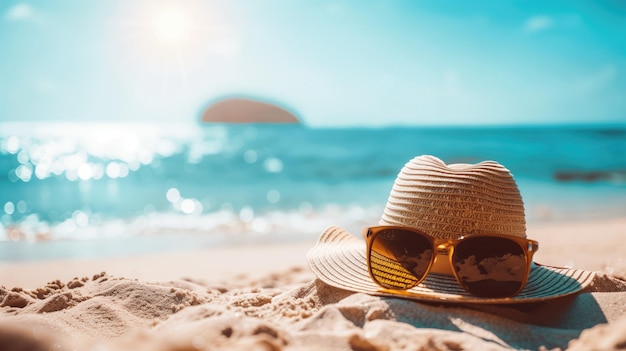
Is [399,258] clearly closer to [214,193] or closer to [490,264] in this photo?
[490,264]

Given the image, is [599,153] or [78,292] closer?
[78,292]

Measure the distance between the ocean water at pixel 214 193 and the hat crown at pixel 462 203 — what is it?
4.07 m

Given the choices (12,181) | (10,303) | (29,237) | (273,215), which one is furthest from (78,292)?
(12,181)

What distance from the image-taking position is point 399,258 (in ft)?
8.04

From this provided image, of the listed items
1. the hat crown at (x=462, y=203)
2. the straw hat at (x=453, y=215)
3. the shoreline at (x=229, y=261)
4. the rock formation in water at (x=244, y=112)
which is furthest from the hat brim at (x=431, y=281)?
the rock formation in water at (x=244, y=112)

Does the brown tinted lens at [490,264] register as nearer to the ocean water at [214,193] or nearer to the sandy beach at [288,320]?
the sandy beach at [288,320]

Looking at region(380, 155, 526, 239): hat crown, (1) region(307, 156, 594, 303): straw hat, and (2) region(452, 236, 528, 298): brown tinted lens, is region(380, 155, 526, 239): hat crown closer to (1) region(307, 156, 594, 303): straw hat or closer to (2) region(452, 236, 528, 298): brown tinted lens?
(1) region(307, 156, 594, 303): straw hat

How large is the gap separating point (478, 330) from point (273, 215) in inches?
289

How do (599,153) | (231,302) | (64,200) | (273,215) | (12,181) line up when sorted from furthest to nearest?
1. (599,153)
2. (12,181)
3. (64,200)
4. (273,215)
5. (231,302)

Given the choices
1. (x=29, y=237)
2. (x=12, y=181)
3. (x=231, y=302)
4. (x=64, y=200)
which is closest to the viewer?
(x=231, y=302)

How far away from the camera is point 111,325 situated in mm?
2398

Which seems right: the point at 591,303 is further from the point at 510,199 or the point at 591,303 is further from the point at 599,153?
the point at 599,153

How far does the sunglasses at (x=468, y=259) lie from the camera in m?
2.31

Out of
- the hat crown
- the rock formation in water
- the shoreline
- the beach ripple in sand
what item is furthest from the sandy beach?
the rock formation in water
